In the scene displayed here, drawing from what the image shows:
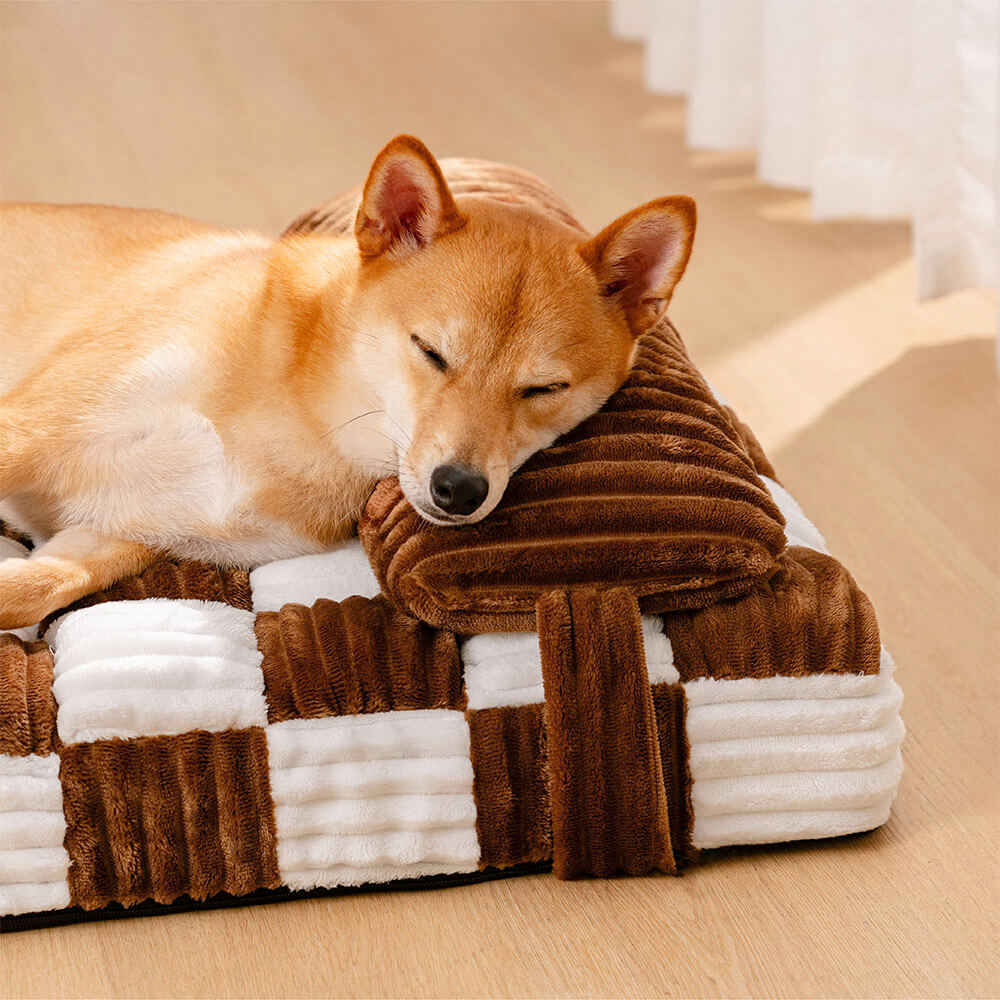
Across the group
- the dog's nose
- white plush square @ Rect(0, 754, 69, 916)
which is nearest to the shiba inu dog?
the dog's nose

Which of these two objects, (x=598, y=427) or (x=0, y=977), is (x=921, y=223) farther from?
(x=0, y=977)

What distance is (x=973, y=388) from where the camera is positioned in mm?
2615

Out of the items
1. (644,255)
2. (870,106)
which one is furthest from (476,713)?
(870,106)

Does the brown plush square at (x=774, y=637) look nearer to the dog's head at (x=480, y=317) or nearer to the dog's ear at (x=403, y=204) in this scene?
the dog's head at (x=480, y=317)

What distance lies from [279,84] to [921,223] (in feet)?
7.67

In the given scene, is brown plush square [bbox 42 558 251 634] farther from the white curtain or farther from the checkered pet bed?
the white curtain

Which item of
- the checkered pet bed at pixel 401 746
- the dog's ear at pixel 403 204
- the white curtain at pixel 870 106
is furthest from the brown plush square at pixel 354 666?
the white curtain at pixel 870 106

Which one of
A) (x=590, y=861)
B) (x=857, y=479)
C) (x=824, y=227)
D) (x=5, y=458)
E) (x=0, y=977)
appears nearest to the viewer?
(x=0, y=977)

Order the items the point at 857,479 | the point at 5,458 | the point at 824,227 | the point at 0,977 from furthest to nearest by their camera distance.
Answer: the point at 824,227 < the point at 857,479 < the point at 5,458 < the point at 0,977

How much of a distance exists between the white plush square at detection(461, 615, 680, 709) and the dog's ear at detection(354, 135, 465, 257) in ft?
1.58

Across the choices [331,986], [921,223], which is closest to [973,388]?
[921,223]

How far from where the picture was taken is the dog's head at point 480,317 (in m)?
1.45

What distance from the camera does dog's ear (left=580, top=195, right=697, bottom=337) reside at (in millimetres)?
1491

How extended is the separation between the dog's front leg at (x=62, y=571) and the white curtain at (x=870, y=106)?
68.8 inches
